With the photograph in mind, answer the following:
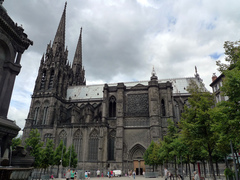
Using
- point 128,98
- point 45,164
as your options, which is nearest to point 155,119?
point 128,98

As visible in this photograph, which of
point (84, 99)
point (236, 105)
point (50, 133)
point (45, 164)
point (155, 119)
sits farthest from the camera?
point (84, 99)

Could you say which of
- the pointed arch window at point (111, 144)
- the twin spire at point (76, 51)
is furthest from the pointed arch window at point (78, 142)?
the twin spire at point (76, 51)

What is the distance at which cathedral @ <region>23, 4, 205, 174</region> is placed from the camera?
115ft

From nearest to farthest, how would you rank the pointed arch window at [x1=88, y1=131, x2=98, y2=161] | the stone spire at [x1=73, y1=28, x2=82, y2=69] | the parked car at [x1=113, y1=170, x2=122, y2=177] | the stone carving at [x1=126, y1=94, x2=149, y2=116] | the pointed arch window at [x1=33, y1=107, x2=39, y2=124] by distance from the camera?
the parked car at [x1=113, y1=170, x2=122, y2=177] < the pointed arch window at [x1=88, y1=131, x2=98, y2=161] < the stone carving at [x1=126, y1=94, x2=149, y2=116] < the pointed arch window at [x1=33, y1=107, x2=39, y2=124] < the stone spire at [x1=73, y1=28, x2=82, y2=69]

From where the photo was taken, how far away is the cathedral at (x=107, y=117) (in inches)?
1379

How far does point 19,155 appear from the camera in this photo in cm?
771

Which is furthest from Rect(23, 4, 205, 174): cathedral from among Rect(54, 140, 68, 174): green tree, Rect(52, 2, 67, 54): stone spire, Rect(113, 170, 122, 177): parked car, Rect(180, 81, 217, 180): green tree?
Rect(180, 81, 217, 180): green tree

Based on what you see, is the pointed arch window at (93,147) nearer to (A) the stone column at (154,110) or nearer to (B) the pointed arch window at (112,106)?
(B) the pointed arch window at (112,106)

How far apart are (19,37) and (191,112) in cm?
1292

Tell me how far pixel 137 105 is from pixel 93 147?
1273 cm

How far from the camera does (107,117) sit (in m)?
39.0

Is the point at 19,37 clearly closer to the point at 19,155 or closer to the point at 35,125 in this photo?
the point at 19,155

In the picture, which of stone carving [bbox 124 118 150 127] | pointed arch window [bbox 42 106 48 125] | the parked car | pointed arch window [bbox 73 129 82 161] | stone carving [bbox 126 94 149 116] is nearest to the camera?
the parked car

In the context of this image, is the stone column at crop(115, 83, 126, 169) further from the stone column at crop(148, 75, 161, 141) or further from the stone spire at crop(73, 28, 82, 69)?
the stone spire at crop(73, 28, 82, 69)
